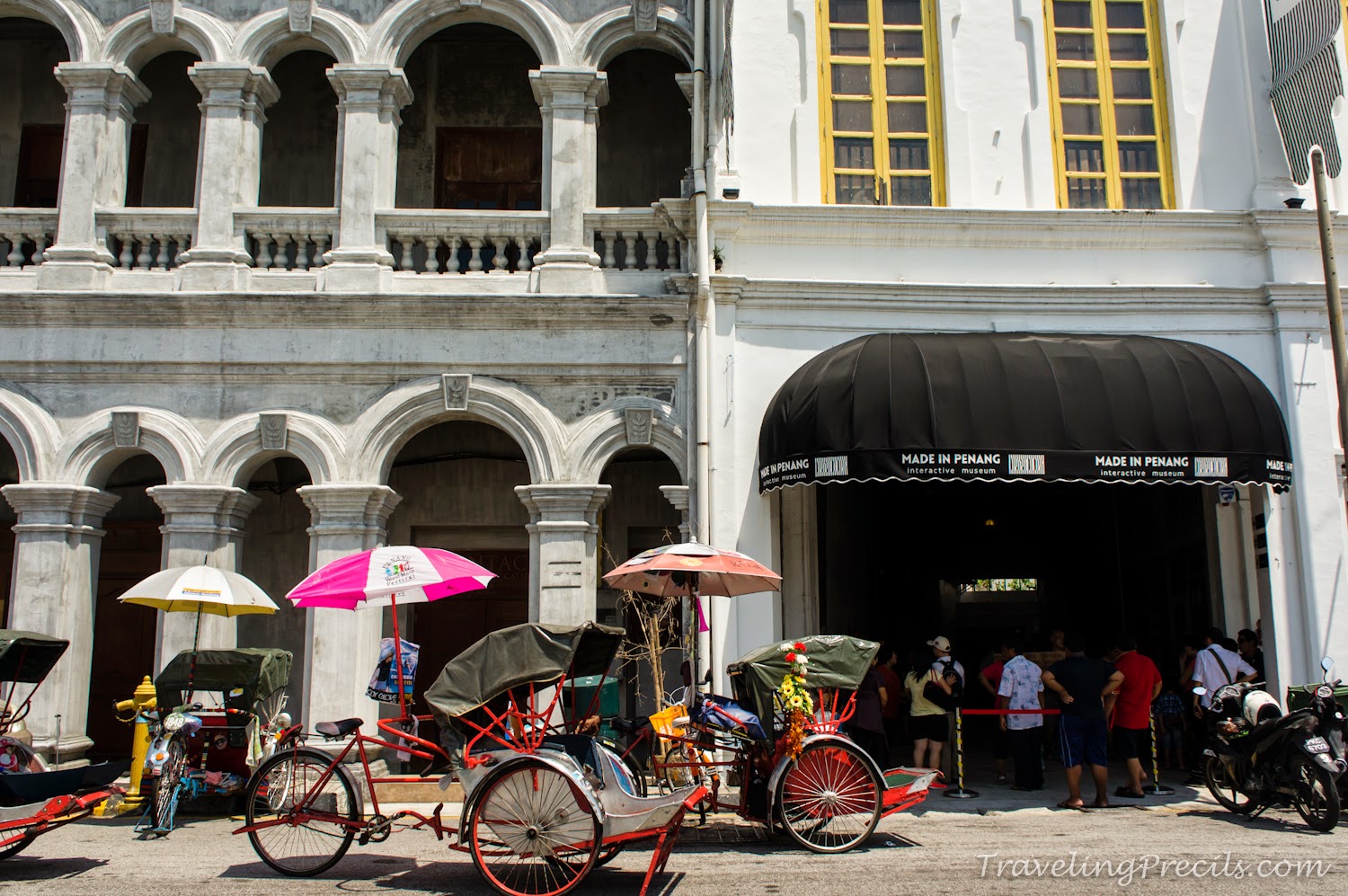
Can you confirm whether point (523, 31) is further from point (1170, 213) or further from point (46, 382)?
point (1170, 213)

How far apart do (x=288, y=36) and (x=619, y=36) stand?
4.12 m

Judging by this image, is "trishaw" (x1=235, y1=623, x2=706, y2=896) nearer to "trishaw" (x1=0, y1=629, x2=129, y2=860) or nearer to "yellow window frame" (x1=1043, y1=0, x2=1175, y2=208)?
"trishaw" (x1=0, y1=629, x2=129, y2=860)

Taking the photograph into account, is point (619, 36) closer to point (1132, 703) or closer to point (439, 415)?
point (439, 415)

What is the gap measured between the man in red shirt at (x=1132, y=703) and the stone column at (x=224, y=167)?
10813mm

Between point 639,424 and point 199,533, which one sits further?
point 639,424

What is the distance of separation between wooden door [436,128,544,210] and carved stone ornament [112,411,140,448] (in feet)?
16.0

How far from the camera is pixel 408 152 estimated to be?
1495 cm

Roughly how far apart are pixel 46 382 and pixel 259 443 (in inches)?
103

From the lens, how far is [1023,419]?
11133 millimetres

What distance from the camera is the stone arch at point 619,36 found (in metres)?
13.3

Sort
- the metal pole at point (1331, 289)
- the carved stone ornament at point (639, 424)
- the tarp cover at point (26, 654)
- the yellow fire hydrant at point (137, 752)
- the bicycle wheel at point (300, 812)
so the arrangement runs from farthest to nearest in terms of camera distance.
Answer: the carved stone ornament at point (639, 424) → the metal pole at point (1331, 289) → the yellow fire hydrant at point (137, 752) → the tarp cover at point (26, 654) → the bicycle wheel at point (300, 812)

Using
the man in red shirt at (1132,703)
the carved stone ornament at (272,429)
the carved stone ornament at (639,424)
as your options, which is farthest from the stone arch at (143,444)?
the man in red shirt at (1132,703)

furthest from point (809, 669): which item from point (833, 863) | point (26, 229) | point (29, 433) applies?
point (26, 229)

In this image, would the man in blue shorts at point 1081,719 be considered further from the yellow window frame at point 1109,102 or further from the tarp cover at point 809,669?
the yellow window frame at point 1109,102
